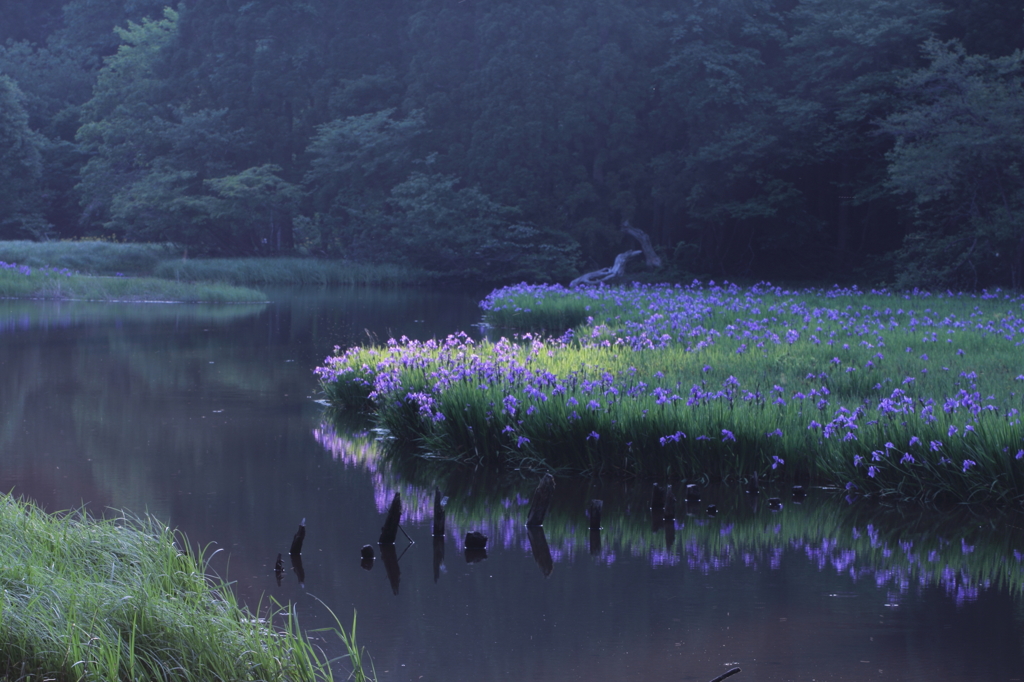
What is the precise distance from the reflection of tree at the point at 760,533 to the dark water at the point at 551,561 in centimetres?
2

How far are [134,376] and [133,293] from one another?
16.3m

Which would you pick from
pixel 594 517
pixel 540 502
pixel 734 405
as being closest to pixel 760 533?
pixel 594 517

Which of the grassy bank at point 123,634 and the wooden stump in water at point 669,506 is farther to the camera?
the wooden stump in water at point 669,506

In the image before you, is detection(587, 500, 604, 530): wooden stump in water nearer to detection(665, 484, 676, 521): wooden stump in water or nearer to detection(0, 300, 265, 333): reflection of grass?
detection(665, 484, 676, 521): wooden stump in water

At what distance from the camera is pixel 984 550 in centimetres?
619

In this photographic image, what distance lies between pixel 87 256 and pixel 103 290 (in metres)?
9.19

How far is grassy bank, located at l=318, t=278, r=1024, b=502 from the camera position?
23.6 ft

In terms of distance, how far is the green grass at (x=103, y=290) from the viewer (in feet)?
92.9

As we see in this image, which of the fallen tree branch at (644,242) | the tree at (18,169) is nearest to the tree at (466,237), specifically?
the fallen tree branch at (644,242)

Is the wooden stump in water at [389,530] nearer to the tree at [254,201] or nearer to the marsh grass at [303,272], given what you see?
the marsh grass at [303,272]

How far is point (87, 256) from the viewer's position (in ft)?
121

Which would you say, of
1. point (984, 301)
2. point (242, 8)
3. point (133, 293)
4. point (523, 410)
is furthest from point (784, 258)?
point (523, 410)

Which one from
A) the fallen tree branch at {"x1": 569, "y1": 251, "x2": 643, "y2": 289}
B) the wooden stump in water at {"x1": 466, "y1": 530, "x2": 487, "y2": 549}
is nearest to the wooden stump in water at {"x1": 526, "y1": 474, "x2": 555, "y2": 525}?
the wooden stump in water at {"x1": 466, "y1": 530, "x2": 487, "y2": 549}

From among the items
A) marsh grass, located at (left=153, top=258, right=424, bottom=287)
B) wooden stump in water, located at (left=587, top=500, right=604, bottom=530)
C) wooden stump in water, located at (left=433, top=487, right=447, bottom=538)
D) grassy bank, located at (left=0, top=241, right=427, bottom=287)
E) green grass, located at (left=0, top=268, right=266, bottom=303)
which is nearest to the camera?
wooden stump in water, located at (left=433, top=487, right=447, bottom=538)
